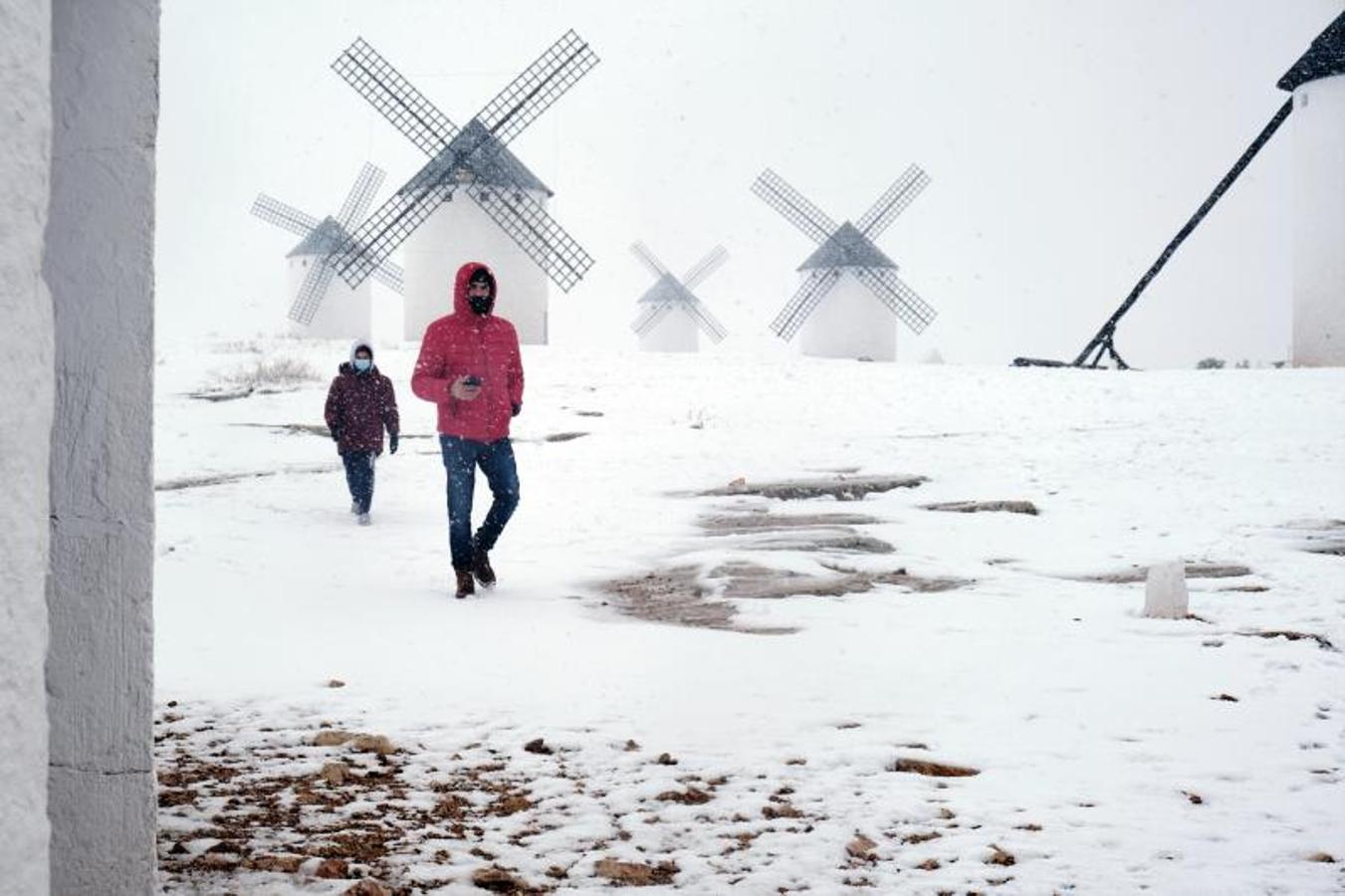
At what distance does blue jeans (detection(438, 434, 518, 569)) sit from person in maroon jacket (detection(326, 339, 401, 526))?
3.38 m

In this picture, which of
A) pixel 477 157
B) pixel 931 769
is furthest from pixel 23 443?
pixel 477 157

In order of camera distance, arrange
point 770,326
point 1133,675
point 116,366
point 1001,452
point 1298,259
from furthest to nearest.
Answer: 1. point 770,326
2. point 1298,259
3. point 1001,452
4. point 1133,675
5. point 116,366

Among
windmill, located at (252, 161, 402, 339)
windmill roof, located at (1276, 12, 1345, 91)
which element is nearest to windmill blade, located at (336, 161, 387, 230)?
windmill, located at (252, 161, 402, 339)

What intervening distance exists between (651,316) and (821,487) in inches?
1250

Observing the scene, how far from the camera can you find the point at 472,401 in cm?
698

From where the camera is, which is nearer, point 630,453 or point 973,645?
point 973,645

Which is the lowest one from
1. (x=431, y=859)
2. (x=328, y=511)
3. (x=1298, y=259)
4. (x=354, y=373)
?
(x=431, y=859)

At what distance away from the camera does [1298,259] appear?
75.6ft

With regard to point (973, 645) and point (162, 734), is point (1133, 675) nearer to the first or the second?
point (973, 645)

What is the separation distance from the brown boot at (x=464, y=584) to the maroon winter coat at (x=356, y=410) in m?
3.59

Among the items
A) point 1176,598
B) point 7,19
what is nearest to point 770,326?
point 1176,598

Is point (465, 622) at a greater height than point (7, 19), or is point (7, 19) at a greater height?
point (7, 19)

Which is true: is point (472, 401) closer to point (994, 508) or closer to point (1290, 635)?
point (1290, 635)

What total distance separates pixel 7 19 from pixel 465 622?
15.7 feet
